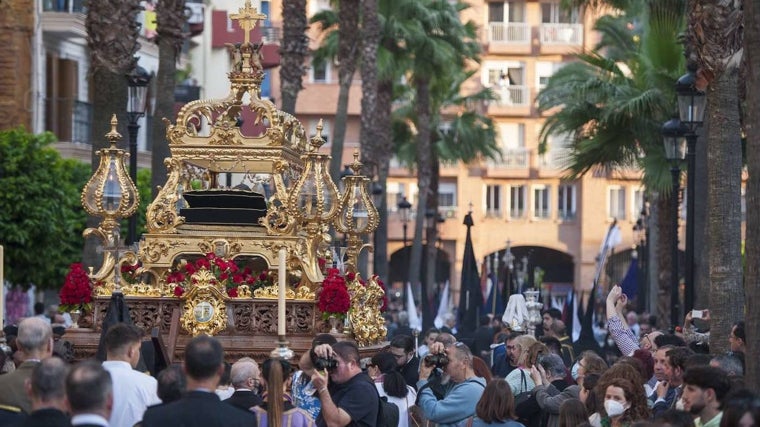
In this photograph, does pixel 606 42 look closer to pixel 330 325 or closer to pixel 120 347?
pixel 330 325

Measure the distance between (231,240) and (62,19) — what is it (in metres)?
25.6

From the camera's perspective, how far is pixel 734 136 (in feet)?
62.0

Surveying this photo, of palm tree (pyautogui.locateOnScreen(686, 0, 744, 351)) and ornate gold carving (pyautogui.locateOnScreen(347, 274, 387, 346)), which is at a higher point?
palm tree (pyautogui.locateOnScreen(686, 0, 744, 351))

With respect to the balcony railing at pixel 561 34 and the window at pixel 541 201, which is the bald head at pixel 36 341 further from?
the window at pixel 541 201

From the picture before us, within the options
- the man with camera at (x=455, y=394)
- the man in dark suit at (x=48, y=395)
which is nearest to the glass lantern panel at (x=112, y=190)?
the man with camera at (x=455, y=394)

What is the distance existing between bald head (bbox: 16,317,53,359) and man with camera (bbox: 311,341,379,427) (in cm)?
170

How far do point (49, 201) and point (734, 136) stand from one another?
54.3 ft

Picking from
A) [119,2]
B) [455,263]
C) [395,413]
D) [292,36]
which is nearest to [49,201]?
[292,36]

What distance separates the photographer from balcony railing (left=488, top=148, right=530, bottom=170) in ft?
240

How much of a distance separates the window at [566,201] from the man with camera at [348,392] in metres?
61.7

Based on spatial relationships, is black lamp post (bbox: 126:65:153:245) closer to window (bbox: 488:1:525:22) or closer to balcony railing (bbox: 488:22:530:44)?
balcony railing (bbox: 488:22:530:44)

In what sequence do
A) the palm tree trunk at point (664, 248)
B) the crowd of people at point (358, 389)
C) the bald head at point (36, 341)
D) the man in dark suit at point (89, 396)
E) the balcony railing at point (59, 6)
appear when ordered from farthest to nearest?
the balcony railing at point (59, 6) → the palm tree trunk at point (664, 248) → the bald head at point (36, 341) → the crowd of people at point (358, 389) → the man in dark suit at point (89, 396)

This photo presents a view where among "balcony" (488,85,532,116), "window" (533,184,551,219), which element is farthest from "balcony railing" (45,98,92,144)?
"window" (533,184,551,219)

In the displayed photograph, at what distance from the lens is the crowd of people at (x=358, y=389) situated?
27.9 feet
